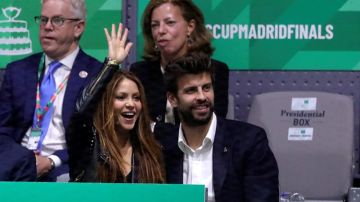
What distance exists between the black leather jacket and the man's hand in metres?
0.38

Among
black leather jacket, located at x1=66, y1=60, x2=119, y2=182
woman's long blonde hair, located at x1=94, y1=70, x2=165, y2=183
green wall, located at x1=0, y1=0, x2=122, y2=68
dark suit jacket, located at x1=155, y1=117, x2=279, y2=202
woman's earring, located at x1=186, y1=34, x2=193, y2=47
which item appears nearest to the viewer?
dark suit jacket, located at x1=155, y1=117, x2=279, y2=202

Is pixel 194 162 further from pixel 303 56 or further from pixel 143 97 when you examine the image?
pixel 303 56

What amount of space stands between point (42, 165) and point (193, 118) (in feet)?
2.88

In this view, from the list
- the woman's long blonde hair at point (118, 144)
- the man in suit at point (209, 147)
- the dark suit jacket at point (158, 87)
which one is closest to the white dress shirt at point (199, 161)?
the man in suit at point (209, 147)

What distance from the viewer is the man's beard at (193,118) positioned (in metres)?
3.47

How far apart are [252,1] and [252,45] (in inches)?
10.1

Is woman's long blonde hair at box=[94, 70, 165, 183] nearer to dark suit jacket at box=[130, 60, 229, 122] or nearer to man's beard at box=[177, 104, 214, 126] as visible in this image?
man's beard at box=[177, 104, 214, 126]

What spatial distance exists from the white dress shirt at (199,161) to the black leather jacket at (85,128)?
0.39 metres

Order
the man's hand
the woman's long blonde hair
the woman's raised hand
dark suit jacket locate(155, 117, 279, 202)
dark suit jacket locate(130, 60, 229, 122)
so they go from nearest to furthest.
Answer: dark suit jacket locate(155, 117, 279, 202)
the woman's long blonde hair
the woman's raised hand
the man's hand
dark suit jacket locate(130, 60, 229, 122)

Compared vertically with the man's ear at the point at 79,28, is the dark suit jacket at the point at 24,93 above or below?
below

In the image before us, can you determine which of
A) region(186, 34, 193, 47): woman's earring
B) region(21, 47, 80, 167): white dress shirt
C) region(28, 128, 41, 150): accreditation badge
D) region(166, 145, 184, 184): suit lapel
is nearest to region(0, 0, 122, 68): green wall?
region(21, 47, 80, 167): white dress shirt

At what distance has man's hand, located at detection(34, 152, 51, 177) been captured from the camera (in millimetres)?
3891

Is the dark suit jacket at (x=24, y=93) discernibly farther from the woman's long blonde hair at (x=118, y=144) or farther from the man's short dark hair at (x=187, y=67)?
the man's short dark hair at (x=187, y=67)

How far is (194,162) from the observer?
344 centimetres
